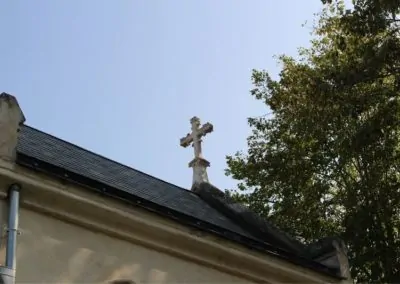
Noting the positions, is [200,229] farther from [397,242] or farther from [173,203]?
[397,242]

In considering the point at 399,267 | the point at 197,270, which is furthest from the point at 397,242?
the point at 197,270

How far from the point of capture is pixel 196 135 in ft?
Result: 50.4

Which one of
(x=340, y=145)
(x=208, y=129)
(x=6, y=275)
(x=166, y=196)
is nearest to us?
(x=6, y=275)

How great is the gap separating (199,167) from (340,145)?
212 inches

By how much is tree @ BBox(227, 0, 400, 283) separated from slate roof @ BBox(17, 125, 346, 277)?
5.65 metres

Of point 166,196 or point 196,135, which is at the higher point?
point 196,135

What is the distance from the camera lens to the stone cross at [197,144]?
15.3 m

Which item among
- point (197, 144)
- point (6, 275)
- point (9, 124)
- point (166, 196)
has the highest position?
point (197, 144)

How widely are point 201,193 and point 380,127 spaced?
6342 mm

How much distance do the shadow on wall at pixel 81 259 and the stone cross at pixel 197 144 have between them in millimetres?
5885

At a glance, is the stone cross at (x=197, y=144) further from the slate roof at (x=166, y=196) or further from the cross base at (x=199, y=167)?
the slate roof at (x=166, y=196)

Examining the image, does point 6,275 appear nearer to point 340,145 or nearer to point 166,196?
point 166,196

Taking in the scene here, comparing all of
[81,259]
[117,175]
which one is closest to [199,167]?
[117,175]

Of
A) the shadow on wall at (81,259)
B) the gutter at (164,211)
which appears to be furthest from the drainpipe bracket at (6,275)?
the gutter at (164,211)
